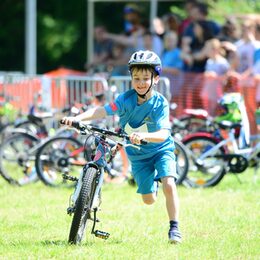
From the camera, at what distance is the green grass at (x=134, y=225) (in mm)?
8117

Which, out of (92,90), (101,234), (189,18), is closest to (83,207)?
(101,234)

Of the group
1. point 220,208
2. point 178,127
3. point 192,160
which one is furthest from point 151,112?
point 178,127

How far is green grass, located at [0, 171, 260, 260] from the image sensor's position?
26.6 feet

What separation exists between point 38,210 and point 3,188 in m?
2.03

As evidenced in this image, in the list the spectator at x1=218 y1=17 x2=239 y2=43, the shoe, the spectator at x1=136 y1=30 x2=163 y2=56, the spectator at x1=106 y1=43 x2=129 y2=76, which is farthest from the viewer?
the spectator at x1=106 y1=43 x2=129 y2=76

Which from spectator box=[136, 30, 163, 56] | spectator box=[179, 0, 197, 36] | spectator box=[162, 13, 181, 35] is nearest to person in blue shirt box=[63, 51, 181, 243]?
spectator box=[179, 0, 197, 36]

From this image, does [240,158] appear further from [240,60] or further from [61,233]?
[61,233]

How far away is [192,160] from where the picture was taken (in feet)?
42.1

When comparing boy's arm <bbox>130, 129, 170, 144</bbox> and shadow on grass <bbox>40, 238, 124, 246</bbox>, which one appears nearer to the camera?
boy's arm <bbox>130, 129, 170, 144</bbox>

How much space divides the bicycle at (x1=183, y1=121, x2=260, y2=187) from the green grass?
0.22 metres

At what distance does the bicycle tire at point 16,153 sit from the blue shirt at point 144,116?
14.4 feet

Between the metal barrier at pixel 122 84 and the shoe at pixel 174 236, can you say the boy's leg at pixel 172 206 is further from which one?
the metal barrier at pixel 122 84

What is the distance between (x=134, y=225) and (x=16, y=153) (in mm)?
3849

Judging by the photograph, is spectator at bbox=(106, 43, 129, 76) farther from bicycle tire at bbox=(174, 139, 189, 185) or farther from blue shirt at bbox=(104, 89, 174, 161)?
blue shirt at bbox=(104, 89, 174, 161)
